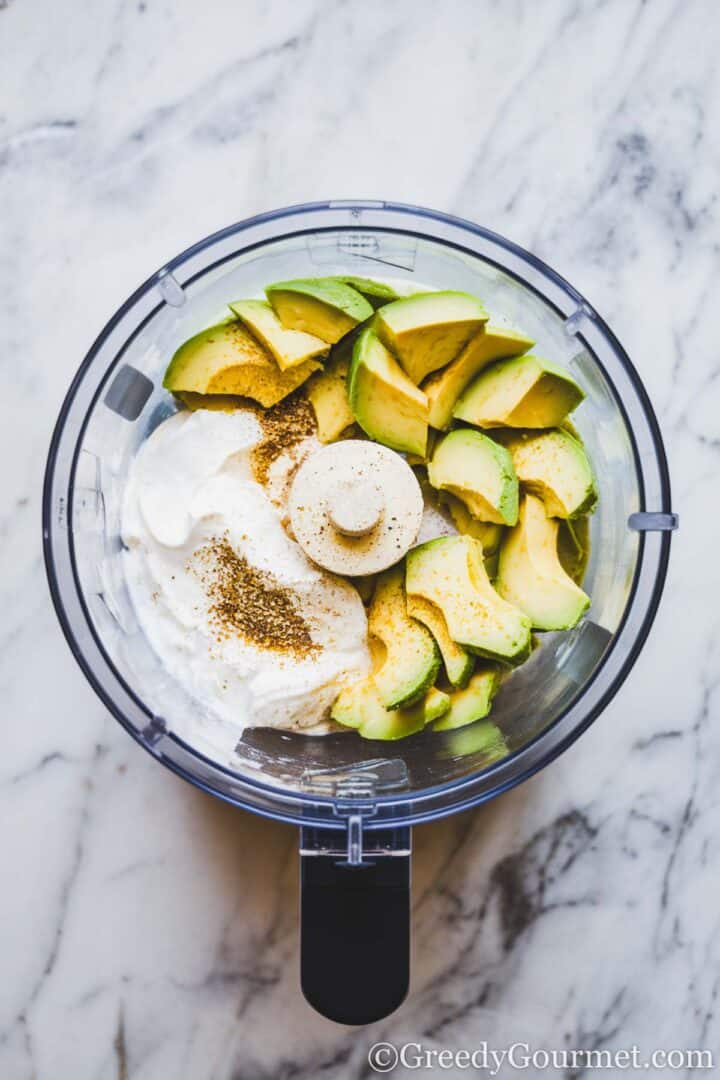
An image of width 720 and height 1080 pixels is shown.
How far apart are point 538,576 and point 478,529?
91 mm

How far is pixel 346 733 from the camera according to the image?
4.34ft

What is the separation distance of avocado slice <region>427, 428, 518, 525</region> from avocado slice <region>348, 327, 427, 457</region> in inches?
1.2

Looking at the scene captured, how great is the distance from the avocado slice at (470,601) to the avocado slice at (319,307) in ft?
0.89

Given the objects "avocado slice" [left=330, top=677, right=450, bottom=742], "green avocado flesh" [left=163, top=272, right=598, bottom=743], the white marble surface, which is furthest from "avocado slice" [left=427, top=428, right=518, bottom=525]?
the white marble surface

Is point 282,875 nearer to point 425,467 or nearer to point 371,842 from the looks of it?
point 371,842

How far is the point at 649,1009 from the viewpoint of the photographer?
145 centimetres

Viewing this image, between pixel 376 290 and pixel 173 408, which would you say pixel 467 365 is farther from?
pixel 173 408

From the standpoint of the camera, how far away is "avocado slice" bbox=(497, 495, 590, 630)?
1216mm

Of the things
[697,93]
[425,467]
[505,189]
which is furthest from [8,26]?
[697,93]

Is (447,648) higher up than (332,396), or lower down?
lower down

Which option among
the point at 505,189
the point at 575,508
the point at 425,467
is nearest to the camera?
the point at 575,508

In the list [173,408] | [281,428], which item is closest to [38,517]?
[173,408]

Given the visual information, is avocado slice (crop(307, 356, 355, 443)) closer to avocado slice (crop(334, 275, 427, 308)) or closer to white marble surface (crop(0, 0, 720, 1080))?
avocado slice (crop(334, 275, 427, 308))

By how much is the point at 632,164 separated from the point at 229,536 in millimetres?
745
